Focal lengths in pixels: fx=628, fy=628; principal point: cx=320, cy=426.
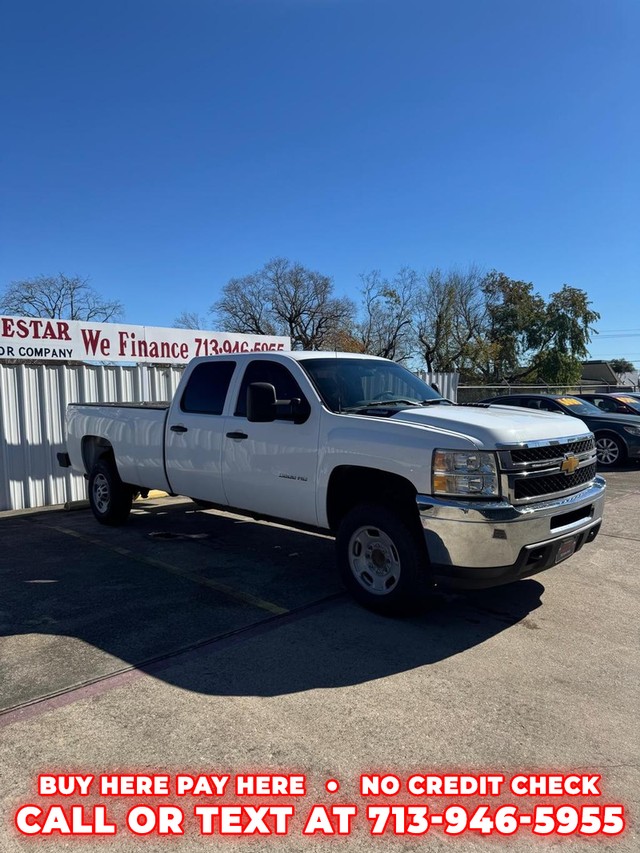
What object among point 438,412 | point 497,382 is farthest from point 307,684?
point 497,382

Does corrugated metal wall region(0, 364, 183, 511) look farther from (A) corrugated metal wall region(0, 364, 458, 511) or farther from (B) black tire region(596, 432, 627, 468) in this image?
(B) black tire region(596, 432, 627, 468)

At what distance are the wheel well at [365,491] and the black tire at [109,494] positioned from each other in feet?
12.8

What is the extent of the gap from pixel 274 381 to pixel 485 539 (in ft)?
8.56

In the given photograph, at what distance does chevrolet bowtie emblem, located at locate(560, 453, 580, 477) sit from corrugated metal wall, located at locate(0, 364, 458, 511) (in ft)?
26.9

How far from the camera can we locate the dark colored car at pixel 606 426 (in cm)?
1389

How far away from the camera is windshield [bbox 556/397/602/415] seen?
47.7ft

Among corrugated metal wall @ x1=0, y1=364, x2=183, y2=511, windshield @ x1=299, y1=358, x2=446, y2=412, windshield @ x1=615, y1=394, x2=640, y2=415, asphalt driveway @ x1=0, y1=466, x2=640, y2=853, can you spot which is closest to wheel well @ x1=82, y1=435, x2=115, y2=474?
corrugated metal wall @ x1=0, y1=364, x2=183, y2=511

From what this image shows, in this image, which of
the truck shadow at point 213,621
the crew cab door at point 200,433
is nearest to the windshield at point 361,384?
the crew cab door at point 200,433

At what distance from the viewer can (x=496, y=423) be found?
4.61 m

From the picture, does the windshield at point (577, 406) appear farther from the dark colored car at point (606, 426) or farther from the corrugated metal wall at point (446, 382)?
the corrugated metal wall at point (446, 382)

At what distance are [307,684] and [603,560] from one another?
419 cm

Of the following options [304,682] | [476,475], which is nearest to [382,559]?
[476,475]

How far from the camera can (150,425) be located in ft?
24.0

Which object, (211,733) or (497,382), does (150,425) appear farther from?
(497,382)
